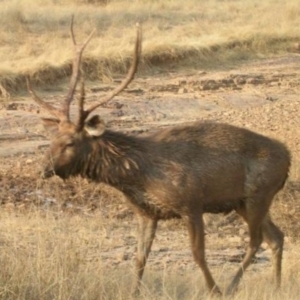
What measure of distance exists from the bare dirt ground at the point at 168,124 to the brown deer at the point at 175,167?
928 millimetres

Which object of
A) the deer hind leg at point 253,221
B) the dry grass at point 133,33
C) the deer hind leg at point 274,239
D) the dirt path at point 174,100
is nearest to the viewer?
the deer hind leg at point 253,221

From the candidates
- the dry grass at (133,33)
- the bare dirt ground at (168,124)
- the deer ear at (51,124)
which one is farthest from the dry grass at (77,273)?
the dry grass at (133,33)

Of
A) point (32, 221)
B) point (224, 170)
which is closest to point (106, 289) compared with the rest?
point (224, 170)

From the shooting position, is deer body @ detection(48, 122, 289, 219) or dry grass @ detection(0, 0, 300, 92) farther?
dry grass @ detection(0, 0, 300, 92)

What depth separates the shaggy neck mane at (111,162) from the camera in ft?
25.0

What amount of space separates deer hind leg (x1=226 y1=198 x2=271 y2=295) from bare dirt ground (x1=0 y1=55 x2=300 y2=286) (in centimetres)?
65

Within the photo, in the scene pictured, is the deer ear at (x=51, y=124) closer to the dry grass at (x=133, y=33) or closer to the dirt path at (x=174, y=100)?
the dirt path at (x=174, y=100)

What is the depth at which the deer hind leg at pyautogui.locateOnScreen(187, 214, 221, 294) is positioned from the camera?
7.63m

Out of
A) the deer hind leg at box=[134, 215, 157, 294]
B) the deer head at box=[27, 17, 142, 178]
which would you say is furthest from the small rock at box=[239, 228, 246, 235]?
the deer head at box=[27, 17, 142, 178]

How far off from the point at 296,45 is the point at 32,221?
46.1ft

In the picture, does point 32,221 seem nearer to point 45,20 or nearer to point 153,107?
point 153,107

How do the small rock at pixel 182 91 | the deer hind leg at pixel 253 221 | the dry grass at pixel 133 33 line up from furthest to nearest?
the dry grass at pixel 133 33
the small rock at pixel 182 91
the deer hind leg at pixel 253 221

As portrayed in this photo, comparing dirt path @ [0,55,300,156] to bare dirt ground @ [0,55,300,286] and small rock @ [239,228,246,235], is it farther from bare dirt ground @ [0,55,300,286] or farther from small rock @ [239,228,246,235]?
small rock @ [239,228,246,235]

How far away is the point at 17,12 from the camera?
23000 mm
